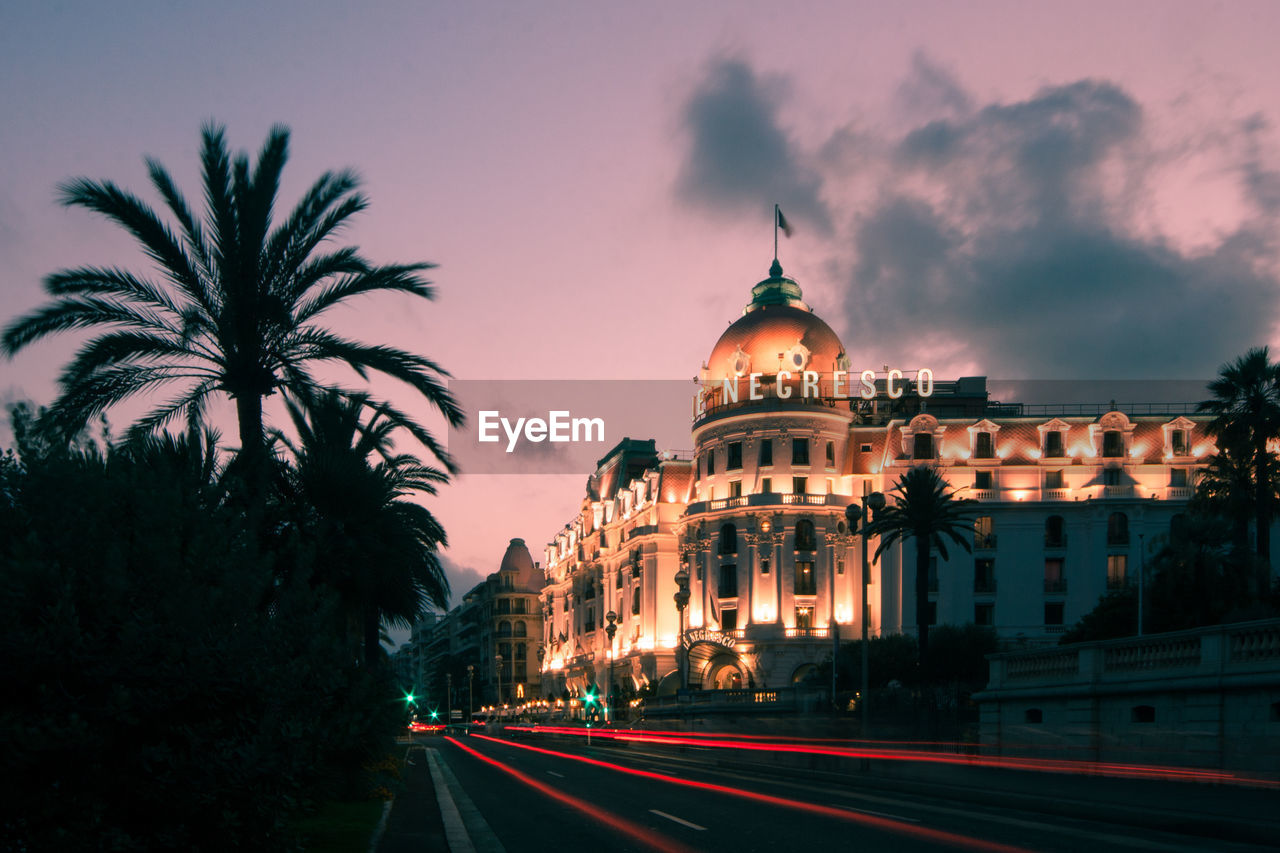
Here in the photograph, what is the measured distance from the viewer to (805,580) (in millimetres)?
84250

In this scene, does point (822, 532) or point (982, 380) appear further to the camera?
point (982, 380)

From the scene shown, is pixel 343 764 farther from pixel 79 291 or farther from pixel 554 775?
pixel 554 775

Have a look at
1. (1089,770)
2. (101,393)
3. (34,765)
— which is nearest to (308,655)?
(34,765)

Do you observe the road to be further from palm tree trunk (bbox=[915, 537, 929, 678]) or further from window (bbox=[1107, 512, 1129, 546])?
window (bbox=[1107, 512, 1129, 546])

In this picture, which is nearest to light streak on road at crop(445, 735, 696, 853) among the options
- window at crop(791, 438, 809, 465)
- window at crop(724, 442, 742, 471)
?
window at crop(791, 438, 809, 465)

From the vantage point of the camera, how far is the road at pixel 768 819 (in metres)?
14.9

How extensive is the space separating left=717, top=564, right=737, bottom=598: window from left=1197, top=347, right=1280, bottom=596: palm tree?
3977 centimetres

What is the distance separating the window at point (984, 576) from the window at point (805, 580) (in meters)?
11.0

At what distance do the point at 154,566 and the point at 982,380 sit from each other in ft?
325

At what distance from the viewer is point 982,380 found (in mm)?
102062

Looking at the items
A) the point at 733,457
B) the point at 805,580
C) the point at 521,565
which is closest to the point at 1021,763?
the point at 805,580

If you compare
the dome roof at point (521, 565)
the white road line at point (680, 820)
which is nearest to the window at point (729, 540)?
the white road line at point (680, 820)

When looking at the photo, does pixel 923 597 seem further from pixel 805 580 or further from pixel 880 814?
pixel 880 814

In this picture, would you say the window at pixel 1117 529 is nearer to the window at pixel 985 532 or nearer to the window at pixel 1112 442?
the window at pixel 1112 442
